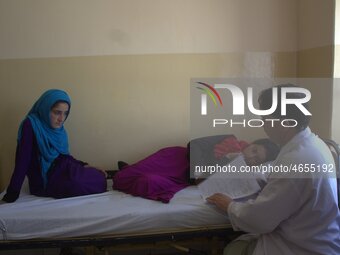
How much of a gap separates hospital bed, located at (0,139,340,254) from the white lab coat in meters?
0.35

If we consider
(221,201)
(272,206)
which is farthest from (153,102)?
(272,206)

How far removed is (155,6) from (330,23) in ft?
4.47

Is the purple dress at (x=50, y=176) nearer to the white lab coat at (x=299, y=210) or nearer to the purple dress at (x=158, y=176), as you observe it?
the purple dress at (x=158, y=176)

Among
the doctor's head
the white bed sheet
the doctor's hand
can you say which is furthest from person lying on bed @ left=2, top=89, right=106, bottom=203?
the doctor's head

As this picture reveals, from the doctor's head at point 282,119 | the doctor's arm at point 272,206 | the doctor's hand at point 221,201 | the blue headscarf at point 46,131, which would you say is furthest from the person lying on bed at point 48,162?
the doctor's head at point 282,119

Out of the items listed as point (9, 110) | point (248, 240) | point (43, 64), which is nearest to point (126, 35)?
point (43, 64)

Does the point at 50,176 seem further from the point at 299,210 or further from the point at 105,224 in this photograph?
the point at 299,210

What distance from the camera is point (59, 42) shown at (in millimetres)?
2473

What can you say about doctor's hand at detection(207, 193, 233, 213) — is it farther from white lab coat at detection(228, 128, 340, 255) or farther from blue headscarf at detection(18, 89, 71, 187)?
blue headscarf at detection(18, 89, 71, 187)

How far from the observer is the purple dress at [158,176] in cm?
196

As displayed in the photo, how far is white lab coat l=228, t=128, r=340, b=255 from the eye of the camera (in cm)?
134

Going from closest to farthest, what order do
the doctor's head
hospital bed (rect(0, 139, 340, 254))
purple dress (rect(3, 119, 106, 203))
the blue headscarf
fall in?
1. the doctor's head
2. hospital bed (rect(0, 139, 340, 254))
3. purple dress (rect(3, 119, 106, 203))
4. the blue headscarf

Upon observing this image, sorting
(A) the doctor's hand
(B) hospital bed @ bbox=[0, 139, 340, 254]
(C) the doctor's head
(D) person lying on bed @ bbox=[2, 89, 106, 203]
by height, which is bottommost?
(B) hospital bed @ bbox=[0, 139, 340, 254]

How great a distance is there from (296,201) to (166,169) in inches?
42.0
